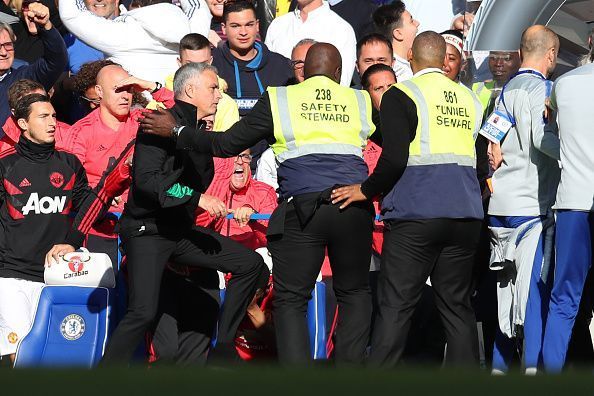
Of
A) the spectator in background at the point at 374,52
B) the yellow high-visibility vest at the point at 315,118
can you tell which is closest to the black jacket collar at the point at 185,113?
the yellow high-visibility vest at the point at 315,118

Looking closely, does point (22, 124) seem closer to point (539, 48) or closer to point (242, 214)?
point (242, 214)

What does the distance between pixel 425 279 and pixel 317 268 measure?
1.93 ft

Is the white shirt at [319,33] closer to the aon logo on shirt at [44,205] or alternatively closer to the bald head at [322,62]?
the bald head at [322,62]

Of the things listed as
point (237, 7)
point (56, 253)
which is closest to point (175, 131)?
point (56, 253)

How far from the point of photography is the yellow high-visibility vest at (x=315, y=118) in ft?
17.6

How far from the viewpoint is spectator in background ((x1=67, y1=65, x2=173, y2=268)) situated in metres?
7.09

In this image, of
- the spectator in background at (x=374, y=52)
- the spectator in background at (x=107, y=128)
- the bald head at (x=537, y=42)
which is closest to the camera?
the bald head at (x=537, y=42)

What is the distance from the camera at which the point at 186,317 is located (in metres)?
6.36

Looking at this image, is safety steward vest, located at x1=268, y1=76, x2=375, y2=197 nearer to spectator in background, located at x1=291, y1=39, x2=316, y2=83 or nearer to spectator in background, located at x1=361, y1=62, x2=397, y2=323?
spectator in background, located at x1=361, y1=62, x2=397, y2=323

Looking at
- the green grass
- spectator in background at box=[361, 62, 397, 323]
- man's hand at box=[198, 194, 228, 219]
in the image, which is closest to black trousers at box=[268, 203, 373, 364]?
man's hand at box=[198, 194, 228, 219]

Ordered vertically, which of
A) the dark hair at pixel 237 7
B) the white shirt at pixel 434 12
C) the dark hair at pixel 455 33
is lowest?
the dark hair at pixel 455 33

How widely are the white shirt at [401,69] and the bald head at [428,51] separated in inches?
113

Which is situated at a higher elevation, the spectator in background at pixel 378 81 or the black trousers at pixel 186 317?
Answer: the spectator in background at pixel 378 81

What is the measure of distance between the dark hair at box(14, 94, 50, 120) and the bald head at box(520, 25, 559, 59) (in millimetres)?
3136
